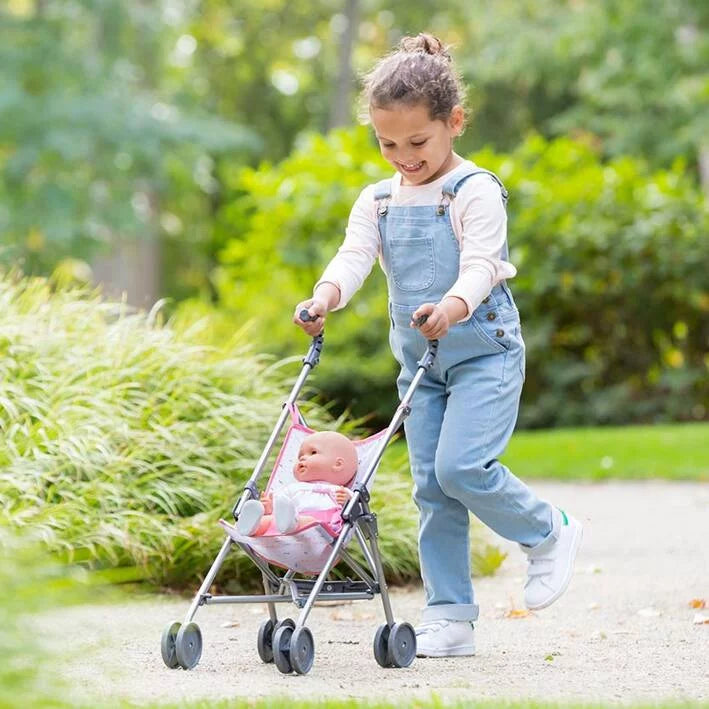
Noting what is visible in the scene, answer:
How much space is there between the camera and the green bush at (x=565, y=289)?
40.6 feet

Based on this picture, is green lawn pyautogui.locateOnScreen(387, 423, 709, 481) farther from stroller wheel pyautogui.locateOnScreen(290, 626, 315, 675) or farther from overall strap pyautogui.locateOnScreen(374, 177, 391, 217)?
stroller wheel pyautogui.locateOnScreen(290, 626, 315, 675)

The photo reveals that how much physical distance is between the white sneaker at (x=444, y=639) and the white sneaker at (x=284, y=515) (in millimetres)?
756

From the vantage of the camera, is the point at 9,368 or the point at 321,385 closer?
the point at 9,368

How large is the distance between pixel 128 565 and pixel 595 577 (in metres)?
1.93

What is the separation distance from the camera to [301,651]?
3789 millimetres

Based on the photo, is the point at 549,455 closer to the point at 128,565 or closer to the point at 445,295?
the point at 128,565

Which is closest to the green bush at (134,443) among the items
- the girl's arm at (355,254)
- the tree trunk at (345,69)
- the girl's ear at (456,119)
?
the girl's arm at (355,254)

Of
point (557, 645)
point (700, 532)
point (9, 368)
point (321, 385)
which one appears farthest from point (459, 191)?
point (321, 385)

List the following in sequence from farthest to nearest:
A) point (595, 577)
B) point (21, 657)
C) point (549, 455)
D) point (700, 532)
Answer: point (549, 455) → point (700, 532) → point (595, 577) → point (21, 657)

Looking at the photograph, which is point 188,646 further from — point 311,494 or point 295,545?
point 311,494

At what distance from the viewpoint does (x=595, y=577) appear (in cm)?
586

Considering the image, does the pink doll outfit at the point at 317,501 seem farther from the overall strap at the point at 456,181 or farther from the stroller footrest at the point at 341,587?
the overall strap at the point at 456,181

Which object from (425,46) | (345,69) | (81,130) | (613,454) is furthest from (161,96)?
(425,46)

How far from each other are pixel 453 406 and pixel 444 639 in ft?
2.37
